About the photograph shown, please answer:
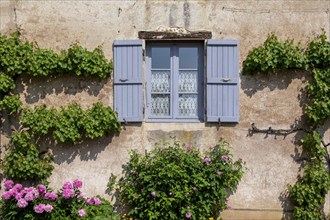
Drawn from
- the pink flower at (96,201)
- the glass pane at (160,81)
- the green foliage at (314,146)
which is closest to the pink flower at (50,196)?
the pink flower at (96,201)

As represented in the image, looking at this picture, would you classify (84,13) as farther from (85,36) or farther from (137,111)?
(137,111)

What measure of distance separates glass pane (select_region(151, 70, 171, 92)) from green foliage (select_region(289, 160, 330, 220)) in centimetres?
228

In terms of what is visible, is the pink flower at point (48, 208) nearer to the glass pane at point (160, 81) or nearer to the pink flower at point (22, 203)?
the pink flower at point (22, 203)

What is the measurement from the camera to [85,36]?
703 cm

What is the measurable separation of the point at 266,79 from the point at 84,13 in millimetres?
2772

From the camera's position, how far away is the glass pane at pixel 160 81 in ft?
23.1

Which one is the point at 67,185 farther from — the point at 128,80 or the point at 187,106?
the point at 187,106

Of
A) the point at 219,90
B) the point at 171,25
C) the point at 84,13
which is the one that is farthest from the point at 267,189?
the point at 84,13

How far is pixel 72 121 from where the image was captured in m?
6.80

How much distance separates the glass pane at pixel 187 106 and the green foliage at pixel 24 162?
2022mm

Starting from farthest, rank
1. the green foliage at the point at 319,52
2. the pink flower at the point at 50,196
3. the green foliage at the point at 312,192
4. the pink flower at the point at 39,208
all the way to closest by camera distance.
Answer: the green foliage at the point at 319,52 < the green foliage at the point at 312,192 < the pink flower at the point at 50,196 < the pink flower at the point at 39,208

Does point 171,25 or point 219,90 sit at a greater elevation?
point 171,25

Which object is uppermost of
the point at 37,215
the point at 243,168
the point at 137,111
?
the point at 137,111

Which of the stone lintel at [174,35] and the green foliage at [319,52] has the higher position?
the stone lintel at [174,35]
